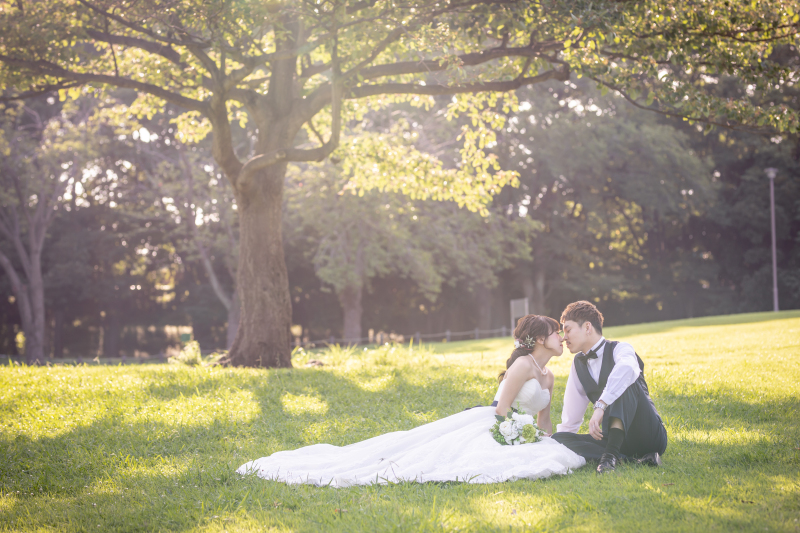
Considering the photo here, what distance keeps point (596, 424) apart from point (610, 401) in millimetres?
231

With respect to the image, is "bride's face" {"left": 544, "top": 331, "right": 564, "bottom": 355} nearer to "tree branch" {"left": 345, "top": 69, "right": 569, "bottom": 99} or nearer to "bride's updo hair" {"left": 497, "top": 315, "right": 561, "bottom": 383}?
"bride's updo hair" {"left": 497, "top": 315, "right": 561, "bottom": 383}

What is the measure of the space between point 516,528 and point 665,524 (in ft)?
3.11

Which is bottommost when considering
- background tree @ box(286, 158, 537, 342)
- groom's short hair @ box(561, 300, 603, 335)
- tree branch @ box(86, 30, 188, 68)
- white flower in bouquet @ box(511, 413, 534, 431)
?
white flower in bouquet @ box(511, 413, 534, 431)

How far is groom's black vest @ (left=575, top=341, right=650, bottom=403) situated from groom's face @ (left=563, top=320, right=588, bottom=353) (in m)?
0.19

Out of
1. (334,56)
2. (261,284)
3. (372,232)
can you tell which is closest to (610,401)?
(334,56)

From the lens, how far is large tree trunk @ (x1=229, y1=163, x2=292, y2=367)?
12.7m

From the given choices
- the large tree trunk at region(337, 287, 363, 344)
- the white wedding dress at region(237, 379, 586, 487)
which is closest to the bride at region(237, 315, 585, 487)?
the white wedding dress at region(237, 379, 586, 487)

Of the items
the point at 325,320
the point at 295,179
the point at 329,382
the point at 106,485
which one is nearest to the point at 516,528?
the point at 106,485

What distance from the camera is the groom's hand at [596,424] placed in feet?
17.1

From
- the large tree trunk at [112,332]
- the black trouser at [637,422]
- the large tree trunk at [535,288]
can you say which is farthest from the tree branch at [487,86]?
the large tree trunk at [112,332]

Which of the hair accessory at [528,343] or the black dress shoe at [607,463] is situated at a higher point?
the hair accessory at [528,343]

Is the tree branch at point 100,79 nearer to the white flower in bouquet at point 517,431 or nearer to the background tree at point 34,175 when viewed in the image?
the white flower in bouquet at point 517,431

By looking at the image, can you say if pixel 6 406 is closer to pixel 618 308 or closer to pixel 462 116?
pixel 462 116

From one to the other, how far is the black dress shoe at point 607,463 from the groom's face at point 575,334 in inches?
37.2
